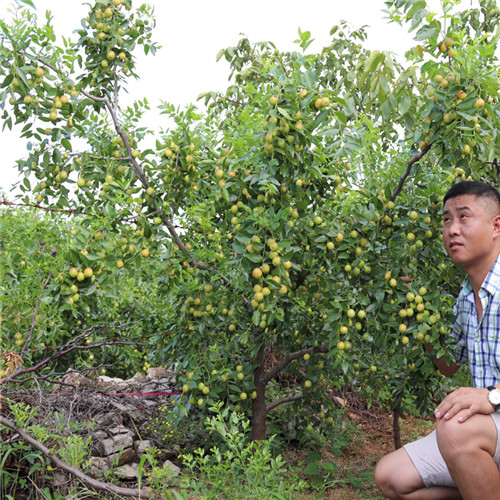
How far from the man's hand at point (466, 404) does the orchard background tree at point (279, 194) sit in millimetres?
451

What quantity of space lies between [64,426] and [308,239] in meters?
1.74

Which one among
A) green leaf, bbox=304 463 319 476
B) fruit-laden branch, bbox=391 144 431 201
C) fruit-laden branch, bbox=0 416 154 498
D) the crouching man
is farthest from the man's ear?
fruit-laden branch, bbox=0 416 154 498

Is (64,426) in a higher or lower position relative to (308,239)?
lower

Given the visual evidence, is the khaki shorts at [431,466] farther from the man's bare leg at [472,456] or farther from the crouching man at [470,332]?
the man's bare leg at [472,456]

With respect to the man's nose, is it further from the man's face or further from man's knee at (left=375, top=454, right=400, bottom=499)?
man's knee at (left=375, top=454, right=400, bottom=499)

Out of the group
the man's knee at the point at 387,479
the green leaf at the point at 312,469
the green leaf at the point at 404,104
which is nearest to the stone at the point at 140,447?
the green leaf at the point at 312,469

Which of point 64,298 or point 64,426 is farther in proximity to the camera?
point 64,426

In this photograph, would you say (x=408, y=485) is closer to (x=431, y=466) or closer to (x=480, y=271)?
(x=431, y=466)

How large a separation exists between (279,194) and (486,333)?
1.16 meters

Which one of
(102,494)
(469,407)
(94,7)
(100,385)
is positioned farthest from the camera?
(100,385)

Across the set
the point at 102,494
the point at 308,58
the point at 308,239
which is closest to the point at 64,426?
the point at 102,494

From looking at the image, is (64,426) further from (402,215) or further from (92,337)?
(402,215)

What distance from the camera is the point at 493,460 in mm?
2232

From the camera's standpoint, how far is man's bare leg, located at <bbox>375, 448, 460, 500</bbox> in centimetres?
251
